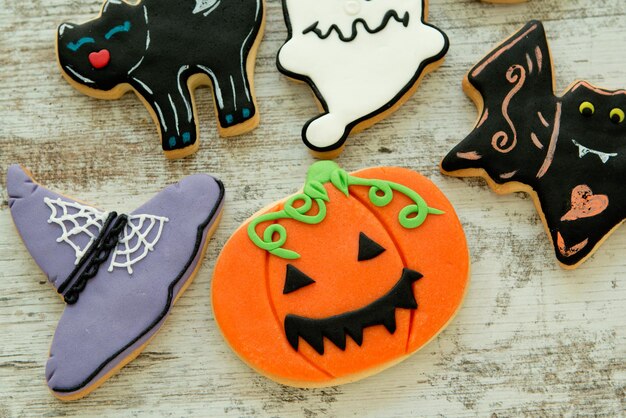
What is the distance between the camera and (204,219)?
1626 millimetres

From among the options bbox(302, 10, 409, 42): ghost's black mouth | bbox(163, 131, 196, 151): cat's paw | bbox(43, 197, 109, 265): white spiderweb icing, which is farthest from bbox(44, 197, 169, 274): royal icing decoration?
bbox(302, 10, 409, 42): ghost's black mouth

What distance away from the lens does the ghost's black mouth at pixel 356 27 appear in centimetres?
175

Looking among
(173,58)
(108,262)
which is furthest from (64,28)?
(108,262)

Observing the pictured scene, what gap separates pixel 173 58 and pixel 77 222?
51 cm

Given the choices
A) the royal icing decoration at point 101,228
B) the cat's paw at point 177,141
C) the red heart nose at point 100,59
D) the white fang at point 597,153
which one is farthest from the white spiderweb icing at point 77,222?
the white fang at point 597,153

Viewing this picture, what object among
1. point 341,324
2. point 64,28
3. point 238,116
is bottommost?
point 341,324

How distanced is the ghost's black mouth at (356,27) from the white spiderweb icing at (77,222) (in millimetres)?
744

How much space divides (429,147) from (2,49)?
4.14 feet

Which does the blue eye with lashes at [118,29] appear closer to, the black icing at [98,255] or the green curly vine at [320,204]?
the black icing at [98,255]

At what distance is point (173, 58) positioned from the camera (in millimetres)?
1745

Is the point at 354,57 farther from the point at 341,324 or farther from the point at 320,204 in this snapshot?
the point at 341,324

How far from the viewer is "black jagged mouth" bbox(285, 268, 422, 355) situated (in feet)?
5.05

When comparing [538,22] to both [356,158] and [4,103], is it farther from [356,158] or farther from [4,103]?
[4,103]

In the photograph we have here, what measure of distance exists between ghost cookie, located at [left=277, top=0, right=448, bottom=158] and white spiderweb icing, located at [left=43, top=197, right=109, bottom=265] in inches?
23.1
